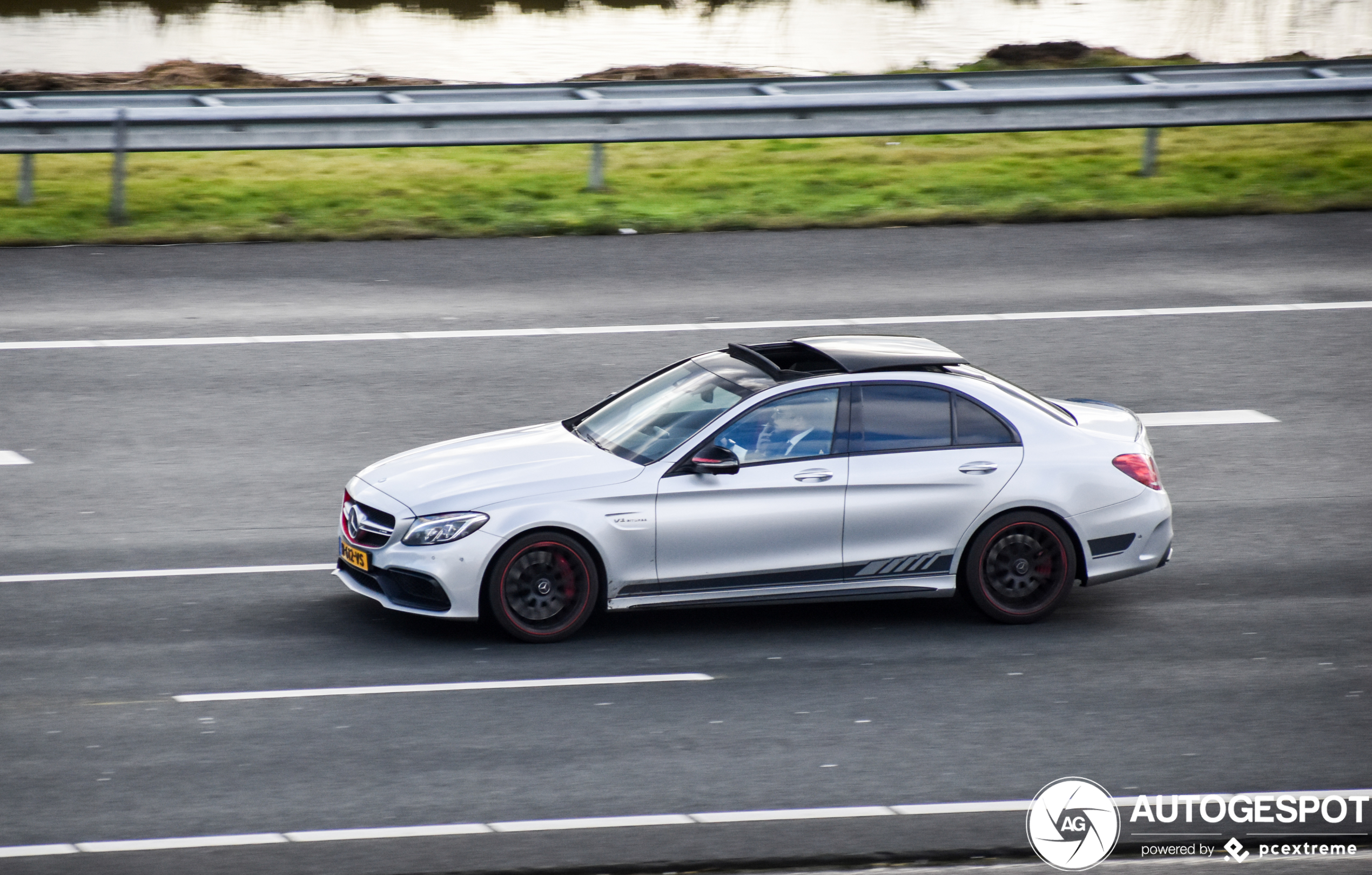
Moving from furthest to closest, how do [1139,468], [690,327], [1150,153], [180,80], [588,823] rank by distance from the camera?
[180,80], [1150,153], [690,327], [1139,468], [588,823]

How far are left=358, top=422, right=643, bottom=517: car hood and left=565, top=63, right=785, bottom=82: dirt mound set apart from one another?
45.7ft

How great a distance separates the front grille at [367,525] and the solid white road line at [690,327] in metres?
5.09

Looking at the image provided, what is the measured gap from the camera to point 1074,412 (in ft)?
32.7

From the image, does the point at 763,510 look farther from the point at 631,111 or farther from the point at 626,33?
the point at 626,33

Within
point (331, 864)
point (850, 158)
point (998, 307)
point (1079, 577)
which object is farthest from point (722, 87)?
point (331, 864)

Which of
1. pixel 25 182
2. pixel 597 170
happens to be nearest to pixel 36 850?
pixel 25 182

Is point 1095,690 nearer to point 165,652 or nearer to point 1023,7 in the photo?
point 165,652

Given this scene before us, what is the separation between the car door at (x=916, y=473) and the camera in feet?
30.2

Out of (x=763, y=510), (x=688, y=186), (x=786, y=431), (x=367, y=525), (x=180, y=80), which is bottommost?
(x=367, y=525)

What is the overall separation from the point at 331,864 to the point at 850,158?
1421 cm

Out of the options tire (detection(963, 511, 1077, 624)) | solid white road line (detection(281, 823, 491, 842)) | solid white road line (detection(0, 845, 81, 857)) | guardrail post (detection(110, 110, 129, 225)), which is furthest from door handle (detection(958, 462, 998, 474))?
guardrail post (detection(110, 110, 129, 225))

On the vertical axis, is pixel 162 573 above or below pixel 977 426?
below

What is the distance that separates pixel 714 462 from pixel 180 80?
15.9 metres

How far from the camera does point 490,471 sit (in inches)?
359
